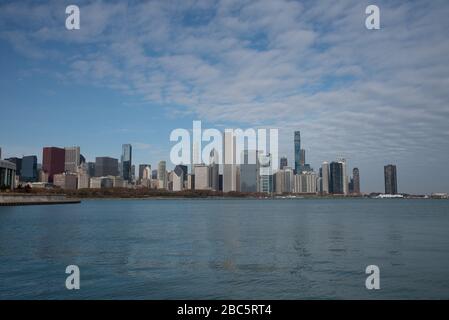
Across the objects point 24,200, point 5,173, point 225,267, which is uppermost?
point 5,173

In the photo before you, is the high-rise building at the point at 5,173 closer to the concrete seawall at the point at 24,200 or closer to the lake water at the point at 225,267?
the concrete seawall at the point at 24,200

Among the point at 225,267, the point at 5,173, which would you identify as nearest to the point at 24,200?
the point at 5,173

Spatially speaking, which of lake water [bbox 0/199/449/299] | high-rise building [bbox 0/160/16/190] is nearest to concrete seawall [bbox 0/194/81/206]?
high-rise building [bbox 0/160/16/190]

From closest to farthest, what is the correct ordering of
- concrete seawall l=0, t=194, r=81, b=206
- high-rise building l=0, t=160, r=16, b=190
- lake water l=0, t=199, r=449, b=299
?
1. lake water l=0, t=199, r=449, b=299
2. concrete seawall l=0, t=194, r=81, b=206
3. high-rise building l=0, t=160, r=16, b=190

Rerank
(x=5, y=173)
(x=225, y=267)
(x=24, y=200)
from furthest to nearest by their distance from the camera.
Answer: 1. (x=5, y=173)
2. (x=24, y=200)
3. (x=225, y=267)

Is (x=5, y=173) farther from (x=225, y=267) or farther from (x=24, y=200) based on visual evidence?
(x=225, y=267)

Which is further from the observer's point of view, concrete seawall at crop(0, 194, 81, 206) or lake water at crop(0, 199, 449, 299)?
concrete seawall at crop(0, 194, 81, 206)

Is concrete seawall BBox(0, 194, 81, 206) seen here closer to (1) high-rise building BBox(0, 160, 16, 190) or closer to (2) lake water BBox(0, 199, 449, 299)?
(1) high-rise building BBox(0, 160, 16, 190)

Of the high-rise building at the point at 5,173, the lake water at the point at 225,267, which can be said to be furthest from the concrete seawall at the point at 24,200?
the lake water at the point at 225,267

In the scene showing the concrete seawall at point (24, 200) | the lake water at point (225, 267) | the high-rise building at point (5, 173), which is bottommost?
the lake water at point (225, 267)

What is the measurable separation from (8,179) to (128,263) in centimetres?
19013
